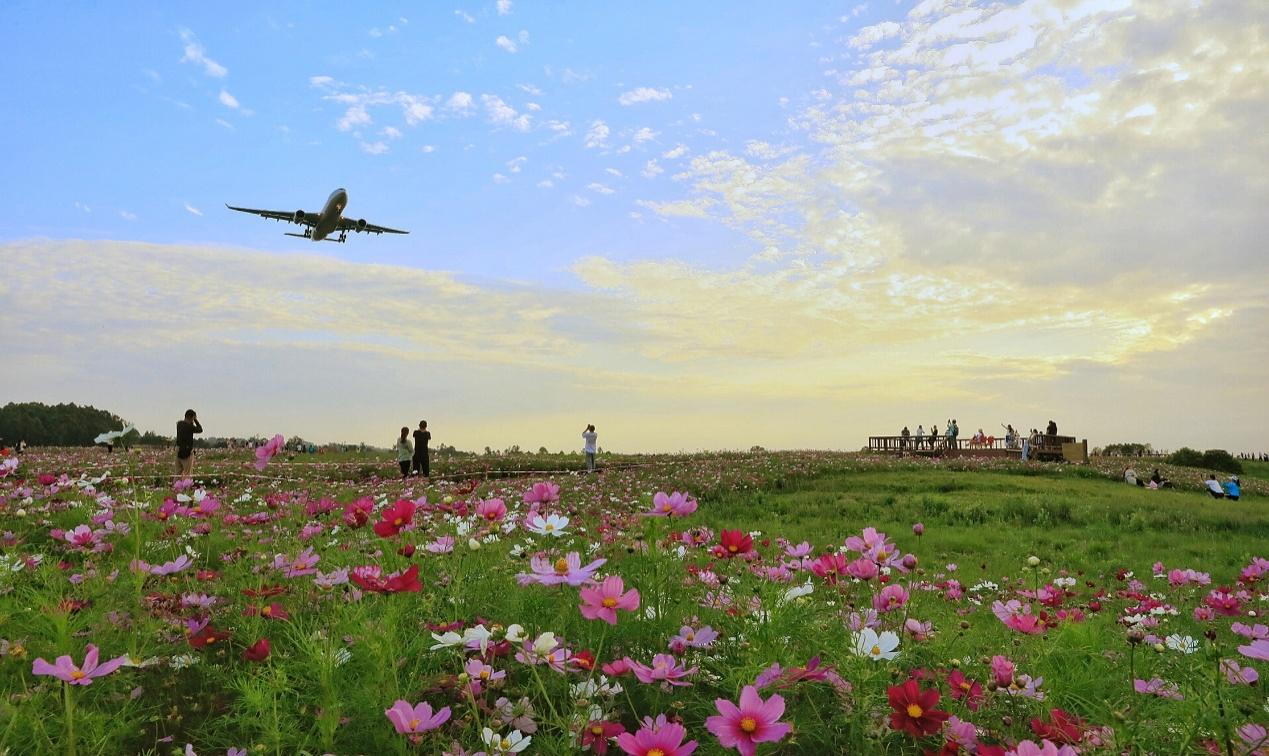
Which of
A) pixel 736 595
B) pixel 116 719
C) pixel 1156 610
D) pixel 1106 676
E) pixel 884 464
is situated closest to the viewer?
pixel 116 719

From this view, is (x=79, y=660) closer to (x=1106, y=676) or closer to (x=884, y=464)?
(x=1106, y=676)

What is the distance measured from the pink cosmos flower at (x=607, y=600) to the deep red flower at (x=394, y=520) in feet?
2.58

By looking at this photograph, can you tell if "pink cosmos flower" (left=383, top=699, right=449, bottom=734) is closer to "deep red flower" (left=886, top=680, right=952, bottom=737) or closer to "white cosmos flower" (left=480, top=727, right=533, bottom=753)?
"white cosmos flower" (left=480, top=727, right=533, bottom=753)

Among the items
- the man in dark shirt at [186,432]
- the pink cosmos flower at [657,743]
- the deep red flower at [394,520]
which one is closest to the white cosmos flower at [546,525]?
the deep red flower at [394,520]

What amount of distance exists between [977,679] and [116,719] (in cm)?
299

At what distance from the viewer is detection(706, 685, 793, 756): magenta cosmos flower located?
60.5 inches

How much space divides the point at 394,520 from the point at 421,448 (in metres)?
19.3

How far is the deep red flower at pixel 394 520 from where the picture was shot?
2.36 metres

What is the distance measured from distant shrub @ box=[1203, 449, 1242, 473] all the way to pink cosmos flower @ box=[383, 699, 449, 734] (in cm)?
4902

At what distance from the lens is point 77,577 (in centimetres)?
396

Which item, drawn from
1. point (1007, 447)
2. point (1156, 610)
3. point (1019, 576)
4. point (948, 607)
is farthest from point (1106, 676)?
point (1007, 447)

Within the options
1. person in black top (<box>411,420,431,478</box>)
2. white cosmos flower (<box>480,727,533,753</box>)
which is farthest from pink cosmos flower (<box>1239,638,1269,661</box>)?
person in black top (<box>411,420,431,478</box>)

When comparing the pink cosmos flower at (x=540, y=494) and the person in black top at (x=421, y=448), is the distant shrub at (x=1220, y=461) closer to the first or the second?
the person in black top at (x=421, y=448)

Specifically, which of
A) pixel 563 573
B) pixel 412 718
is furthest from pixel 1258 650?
pixel 412 718
